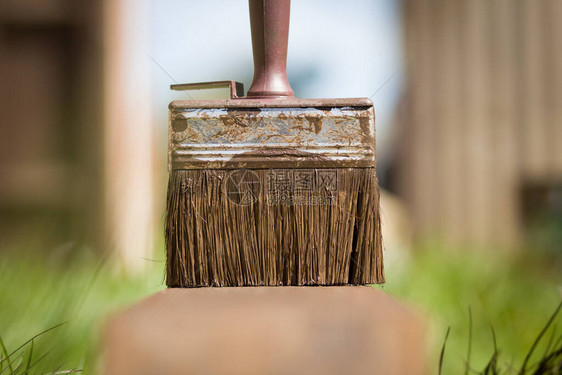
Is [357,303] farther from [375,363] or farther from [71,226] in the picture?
[71,226]

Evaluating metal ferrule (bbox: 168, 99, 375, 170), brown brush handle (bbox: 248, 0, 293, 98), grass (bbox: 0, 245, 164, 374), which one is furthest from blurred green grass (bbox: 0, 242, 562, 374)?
brown brush handle (bbox: 248, 0, 293, 98)

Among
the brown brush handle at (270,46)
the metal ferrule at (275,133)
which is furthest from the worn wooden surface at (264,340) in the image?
the brown brush handle at (270,46)

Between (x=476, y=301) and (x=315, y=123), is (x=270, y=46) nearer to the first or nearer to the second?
(x=315, y=123)

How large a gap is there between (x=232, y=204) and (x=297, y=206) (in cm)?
12

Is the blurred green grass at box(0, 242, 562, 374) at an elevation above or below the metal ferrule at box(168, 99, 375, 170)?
below

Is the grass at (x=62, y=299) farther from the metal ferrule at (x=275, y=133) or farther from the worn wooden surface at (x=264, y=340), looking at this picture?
the metal ferrule at (x=275, y=133)

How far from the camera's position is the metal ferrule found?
36.5 inches

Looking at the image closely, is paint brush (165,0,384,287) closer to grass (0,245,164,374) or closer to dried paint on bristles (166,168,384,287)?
dried paint on bristles (166,168,384,287)

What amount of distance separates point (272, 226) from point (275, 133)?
165 mm

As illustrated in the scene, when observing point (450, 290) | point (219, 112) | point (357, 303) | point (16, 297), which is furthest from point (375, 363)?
point (16, 297)

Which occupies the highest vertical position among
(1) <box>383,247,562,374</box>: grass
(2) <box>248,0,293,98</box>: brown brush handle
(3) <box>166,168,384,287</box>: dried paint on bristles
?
(2) <box>248,0,293,98</box>: brown brush handle

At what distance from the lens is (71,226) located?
1.45 meters

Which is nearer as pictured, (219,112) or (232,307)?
(232,307)

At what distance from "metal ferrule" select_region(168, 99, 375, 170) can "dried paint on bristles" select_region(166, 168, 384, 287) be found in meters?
0.02
